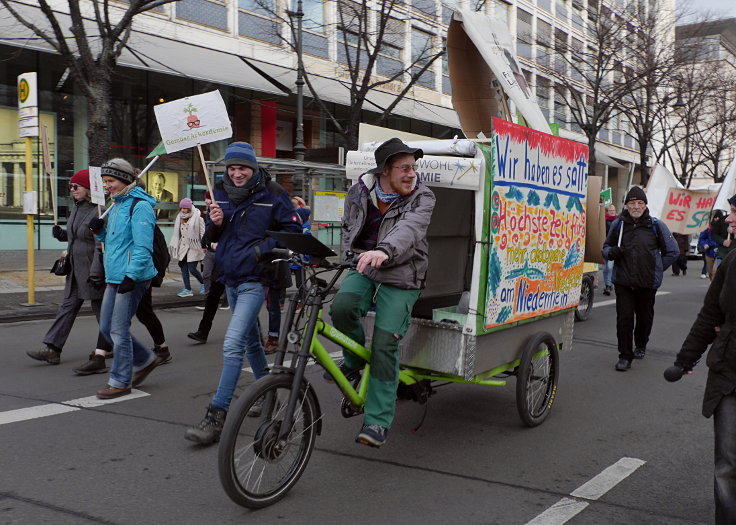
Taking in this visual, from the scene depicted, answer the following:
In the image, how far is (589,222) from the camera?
19.5ft

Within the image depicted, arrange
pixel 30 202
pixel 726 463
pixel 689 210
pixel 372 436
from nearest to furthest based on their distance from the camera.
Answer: pixel 726 463
pixel 372 436
pixel 30 202
pixel 689 210

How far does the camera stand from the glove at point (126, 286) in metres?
5.17

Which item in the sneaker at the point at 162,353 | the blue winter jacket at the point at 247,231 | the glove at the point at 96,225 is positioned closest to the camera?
the blue winter jacket at the point at 247,231

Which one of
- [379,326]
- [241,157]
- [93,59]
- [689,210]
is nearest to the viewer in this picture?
[379,326]

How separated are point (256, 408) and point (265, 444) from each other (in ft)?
→ 0.71

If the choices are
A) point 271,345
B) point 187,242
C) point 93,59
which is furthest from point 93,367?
point 93,59

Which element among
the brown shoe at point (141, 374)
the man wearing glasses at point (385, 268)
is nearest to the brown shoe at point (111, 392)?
the brown shoe at point (141, 374)

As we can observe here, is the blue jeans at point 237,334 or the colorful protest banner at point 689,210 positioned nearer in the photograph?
the blue jeans at point 237,334

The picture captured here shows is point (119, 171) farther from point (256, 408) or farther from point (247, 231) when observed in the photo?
point (256, 408)

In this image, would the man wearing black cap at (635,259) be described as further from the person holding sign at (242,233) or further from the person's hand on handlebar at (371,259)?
the person's hand on handlebar at (371,259)

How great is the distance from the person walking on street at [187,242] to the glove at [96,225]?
603 cm

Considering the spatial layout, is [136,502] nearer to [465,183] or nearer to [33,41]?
[465,183]

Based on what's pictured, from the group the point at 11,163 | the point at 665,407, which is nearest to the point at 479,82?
the point at 665,407

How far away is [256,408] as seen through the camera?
3.47m
